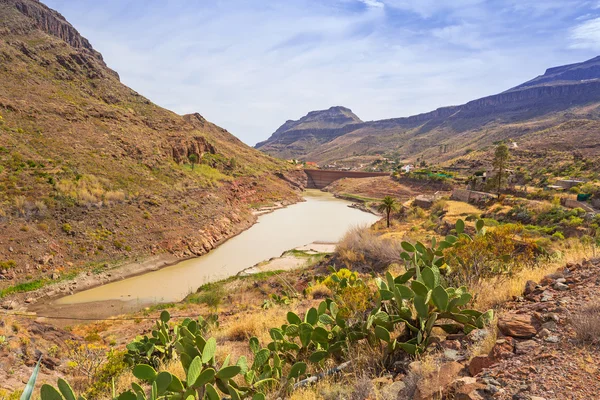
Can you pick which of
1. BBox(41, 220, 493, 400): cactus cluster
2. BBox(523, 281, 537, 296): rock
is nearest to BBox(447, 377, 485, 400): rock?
BBox(41, 220, 493, 400): cactus cluster

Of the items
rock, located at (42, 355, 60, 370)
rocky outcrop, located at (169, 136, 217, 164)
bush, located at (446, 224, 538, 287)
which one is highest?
rocky outcrop, located at (169, 136, 217, 164)

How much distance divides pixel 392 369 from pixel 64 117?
43731 millimetres

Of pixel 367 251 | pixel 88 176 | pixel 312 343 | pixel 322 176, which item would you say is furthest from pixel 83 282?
pixel 322 176

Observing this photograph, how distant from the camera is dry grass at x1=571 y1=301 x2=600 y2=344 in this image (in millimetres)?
3113

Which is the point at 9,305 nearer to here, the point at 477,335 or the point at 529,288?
the point at 477,335

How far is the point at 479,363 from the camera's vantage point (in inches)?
125

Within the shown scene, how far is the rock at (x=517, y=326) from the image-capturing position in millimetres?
3550

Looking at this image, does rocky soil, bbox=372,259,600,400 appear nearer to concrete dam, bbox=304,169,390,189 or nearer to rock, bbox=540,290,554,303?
rock, bbox=540,290,554,303

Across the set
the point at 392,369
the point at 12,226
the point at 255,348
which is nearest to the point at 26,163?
the point at 12,226

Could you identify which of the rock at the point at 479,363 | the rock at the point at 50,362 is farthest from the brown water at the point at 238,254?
the rock at the point at 479,363

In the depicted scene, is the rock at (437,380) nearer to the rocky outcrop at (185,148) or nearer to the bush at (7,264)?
the bush at (7,264)

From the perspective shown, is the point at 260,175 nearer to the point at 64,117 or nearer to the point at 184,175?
the point at 184,175

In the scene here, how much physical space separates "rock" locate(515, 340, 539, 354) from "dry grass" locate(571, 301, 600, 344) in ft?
1.27

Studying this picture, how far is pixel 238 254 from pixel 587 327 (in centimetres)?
2802
